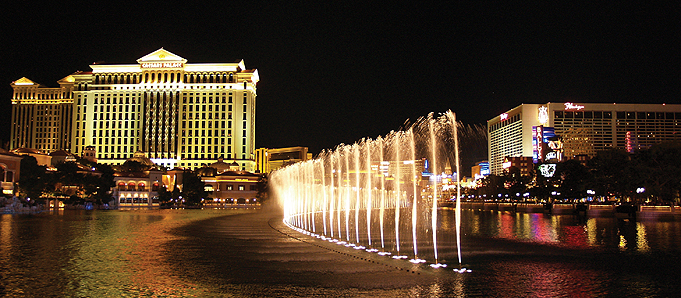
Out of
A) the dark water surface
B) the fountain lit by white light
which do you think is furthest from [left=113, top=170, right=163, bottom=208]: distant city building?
the dark water surface

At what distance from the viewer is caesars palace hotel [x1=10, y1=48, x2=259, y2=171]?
144875 millimetres

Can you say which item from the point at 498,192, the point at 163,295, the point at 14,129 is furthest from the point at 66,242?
the point at 14,129

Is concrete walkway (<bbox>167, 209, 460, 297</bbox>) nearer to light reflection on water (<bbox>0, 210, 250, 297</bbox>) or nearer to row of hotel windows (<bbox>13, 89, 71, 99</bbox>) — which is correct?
light reflection on water (<bbox>0, 210, 250, 297</bbox>)

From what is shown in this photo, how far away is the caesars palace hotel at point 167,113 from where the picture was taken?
14488cm

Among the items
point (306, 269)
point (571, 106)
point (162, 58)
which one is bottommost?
point (306, 269)

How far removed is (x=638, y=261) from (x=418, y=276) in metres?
9.29

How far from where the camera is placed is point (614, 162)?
198 ft

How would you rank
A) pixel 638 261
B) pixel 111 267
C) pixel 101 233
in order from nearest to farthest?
pixel 111 267, pixel 638 261, pixel 101 233

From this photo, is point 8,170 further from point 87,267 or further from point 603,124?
point 603,124

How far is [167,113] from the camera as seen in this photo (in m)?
146

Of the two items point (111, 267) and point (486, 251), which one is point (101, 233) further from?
point (486, 251)

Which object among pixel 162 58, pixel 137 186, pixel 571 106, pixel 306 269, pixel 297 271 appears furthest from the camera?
pixel 571 106

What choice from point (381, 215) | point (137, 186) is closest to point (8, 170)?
point (137, 186)

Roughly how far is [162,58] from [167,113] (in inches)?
580
